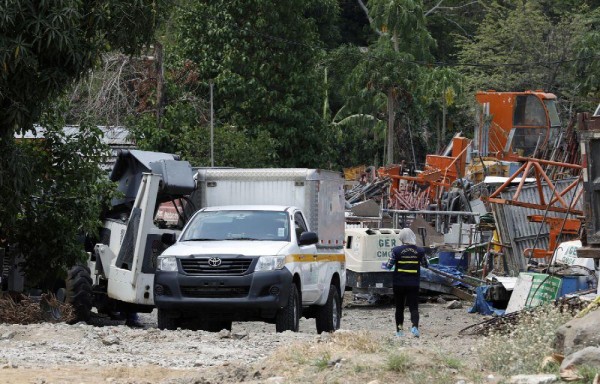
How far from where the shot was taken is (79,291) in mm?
18250

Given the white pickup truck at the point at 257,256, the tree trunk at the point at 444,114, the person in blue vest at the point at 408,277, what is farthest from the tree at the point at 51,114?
the tree trunk at the point at 444,114

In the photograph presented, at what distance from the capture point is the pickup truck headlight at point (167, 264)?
54.5 feet

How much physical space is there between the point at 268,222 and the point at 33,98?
380cm

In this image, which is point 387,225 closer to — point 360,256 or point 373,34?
point 360,256

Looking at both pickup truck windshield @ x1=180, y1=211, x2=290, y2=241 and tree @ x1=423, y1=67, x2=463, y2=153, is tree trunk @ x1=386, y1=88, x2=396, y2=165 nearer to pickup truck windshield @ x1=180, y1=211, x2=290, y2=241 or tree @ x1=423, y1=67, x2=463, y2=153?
tree @ x1=423, y1=67, x2=463, y2=153

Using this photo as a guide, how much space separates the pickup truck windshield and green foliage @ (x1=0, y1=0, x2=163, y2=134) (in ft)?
9.12

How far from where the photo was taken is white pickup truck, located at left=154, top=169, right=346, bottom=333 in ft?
53.6

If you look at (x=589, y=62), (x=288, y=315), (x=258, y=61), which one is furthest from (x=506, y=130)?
(x=288, y=315)

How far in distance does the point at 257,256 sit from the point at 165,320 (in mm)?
1711

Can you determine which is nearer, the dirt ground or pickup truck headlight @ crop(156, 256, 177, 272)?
the dirt ground

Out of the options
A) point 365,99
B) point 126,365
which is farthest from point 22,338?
point 365,99

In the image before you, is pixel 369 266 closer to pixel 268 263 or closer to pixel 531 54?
pixel 268 263

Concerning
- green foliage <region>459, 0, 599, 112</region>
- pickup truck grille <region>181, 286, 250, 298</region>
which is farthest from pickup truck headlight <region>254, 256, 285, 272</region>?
green foliage <region>459, 0, 599, 112</region>

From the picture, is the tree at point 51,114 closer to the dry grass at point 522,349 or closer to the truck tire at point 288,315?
the truck tire at point 288,315
